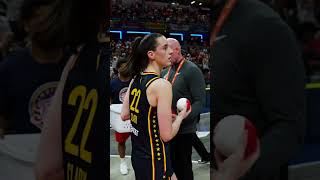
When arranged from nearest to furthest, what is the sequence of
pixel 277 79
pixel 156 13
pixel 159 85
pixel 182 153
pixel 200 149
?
pixel 277 79 → pixel 159 85 → pixel 182 153 → pixel 200 149 → pixel 156 13

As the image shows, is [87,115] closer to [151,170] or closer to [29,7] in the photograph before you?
[29,7]

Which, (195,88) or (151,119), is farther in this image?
(195,88)

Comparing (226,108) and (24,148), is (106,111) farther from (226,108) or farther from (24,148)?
(226,108)

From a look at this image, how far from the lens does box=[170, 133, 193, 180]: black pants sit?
272cm

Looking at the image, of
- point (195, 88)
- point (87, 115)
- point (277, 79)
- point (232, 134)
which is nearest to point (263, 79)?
point (277, 79)

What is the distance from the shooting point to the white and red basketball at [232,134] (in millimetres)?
825

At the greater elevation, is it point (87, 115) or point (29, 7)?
point (29, 7)

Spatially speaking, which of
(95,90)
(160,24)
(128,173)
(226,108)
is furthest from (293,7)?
(160,24)

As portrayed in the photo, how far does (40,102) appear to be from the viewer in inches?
49.5

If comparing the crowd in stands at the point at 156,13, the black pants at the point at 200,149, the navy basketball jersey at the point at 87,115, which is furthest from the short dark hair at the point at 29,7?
the crowd in stands at the point at 156,13

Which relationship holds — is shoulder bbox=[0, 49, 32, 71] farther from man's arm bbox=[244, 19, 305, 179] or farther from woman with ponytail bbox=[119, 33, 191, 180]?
woman with ponytail bbox=[119, 33, 191, 180]

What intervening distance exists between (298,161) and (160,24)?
52.2ft

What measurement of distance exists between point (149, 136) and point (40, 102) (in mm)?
880

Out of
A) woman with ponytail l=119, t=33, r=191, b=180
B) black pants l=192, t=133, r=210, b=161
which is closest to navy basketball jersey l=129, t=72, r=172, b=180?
woman with ponytail l=119, t=33, r=191, b=180
